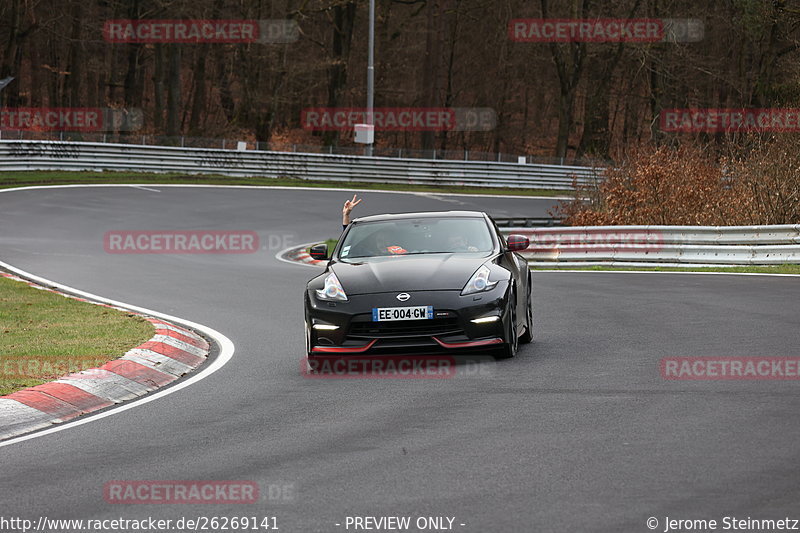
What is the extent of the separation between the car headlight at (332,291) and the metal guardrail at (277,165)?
30001 mm

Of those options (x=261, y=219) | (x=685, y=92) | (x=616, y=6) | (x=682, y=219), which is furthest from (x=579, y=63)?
(x=682, y=219)

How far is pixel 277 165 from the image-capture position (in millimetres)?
46312

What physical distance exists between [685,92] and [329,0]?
2155 cm

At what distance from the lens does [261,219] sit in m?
33.6

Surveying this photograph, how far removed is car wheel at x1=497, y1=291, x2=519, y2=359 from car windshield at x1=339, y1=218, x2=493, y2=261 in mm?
953

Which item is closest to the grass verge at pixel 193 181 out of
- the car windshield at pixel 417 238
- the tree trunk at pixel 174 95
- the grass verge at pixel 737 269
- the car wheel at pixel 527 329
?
the tree trunk at pixel 174 95

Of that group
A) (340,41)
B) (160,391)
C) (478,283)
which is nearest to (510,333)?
(478,283)

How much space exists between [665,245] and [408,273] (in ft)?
43.8

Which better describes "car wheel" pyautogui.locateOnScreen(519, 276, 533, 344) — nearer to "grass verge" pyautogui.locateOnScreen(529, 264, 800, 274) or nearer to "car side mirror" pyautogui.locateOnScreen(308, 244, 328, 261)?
"car side mirror" pyautogui.locateOnScreen(308, 244, 328, 261)

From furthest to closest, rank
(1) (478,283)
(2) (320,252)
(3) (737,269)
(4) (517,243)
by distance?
(3) (737,269)
(2) (320,252)
(4) (517,243)
(1) (478,283)

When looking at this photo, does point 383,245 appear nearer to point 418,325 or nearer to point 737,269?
point 418,325

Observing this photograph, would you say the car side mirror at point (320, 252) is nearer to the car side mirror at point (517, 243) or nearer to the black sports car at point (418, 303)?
the black sports car at point (418, 303)

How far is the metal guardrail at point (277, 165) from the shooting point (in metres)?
41.8

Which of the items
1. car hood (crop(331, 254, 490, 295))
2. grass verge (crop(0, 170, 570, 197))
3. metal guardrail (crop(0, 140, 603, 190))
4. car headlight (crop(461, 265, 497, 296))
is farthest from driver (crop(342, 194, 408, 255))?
metal guardrail (crop(0, 140, 603, 190))
